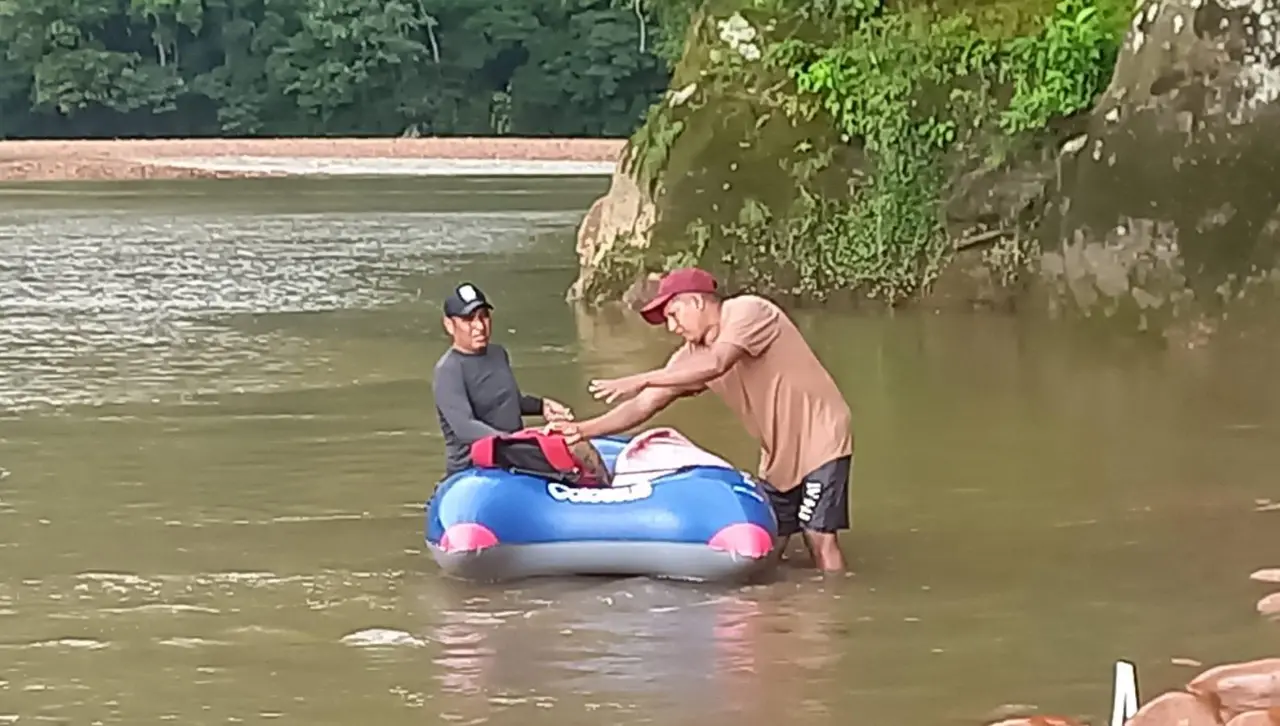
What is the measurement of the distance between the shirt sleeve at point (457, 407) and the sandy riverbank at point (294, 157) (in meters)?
37.2

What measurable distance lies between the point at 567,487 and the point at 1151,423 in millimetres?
4500

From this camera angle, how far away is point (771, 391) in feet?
27.8

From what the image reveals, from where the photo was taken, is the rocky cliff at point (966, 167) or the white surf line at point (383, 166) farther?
the white surf line at point (383, 166)

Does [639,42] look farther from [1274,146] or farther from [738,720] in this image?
[738,720]

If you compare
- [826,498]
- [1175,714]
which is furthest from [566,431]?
[1175,714]

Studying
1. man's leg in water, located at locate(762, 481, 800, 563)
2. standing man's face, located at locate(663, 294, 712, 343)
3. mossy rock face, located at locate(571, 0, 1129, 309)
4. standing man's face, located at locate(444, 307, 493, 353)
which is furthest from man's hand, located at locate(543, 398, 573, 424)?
mossy rock face, located at locate(571, 0, 1129, 309)

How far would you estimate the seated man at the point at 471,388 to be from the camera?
8578 millimetres

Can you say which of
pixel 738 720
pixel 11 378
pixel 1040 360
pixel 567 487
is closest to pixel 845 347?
pixel 1040 360

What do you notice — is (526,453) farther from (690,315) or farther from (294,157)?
(294,157)

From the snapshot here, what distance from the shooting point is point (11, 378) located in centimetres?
1412

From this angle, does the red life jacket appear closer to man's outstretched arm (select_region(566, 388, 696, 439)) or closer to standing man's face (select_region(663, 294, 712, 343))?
man's outstretched arm (select_region(566, 388, 696, 439))

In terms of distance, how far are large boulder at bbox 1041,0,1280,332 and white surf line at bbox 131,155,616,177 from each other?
2895 cm

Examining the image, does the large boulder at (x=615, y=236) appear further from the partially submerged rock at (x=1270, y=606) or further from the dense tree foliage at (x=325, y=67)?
the dense tree foliage at (x=325, y=67)

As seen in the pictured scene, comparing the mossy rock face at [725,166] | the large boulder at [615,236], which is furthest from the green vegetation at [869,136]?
the large boulder at [615,236]
